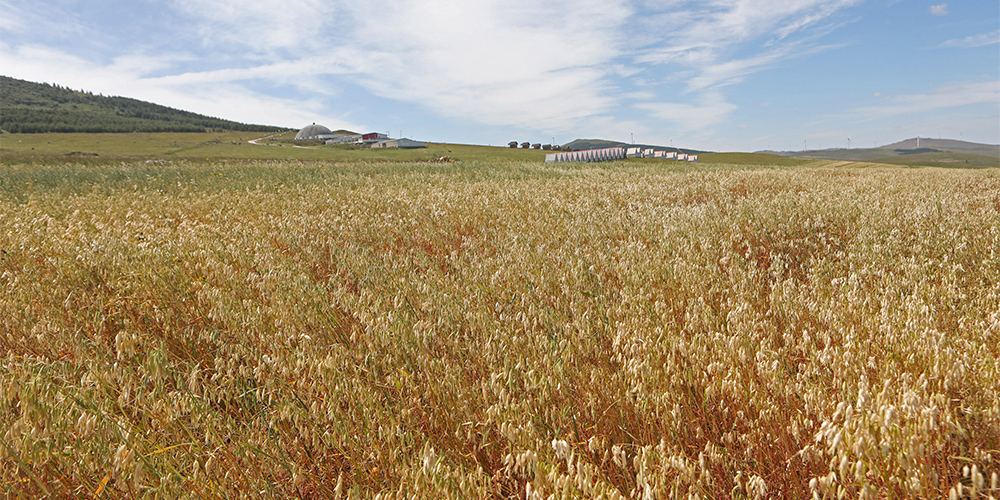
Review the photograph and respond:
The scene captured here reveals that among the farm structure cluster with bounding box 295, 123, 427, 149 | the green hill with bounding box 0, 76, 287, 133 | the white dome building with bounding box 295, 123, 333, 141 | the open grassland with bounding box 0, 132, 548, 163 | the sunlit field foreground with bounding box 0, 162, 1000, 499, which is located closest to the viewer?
the sunlit field foreground with bounding box 0, 162, 1000, 499

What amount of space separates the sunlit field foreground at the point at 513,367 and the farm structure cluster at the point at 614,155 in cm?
5790

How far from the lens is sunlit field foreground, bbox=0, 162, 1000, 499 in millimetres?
1811

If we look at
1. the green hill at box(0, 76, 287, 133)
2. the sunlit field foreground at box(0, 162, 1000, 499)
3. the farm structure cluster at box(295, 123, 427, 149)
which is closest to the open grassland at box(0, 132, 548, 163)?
the farm structure cluster at box(295, 123, 427, 149)

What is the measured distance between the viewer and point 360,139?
141 m

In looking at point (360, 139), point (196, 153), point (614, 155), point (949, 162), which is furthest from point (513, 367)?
point (949, 162)

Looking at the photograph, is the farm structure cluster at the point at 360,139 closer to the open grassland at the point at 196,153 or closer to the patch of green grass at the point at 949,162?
the open grassland at the point at 196,153

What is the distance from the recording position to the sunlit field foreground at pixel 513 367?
1811 millimetres

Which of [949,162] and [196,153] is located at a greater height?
[949,162]

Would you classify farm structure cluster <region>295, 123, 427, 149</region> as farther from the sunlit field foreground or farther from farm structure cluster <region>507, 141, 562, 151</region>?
the sunlit field foreground

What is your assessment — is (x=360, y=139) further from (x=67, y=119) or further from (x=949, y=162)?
(x=949, y=162)

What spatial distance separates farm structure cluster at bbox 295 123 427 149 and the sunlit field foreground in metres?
103

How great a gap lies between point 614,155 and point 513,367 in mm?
71668

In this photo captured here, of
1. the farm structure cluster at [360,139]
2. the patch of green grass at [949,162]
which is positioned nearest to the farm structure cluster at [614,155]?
the patch of green grass at [949,162]

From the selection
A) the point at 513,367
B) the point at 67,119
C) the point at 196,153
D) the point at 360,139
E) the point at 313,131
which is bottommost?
the point at 513,367
